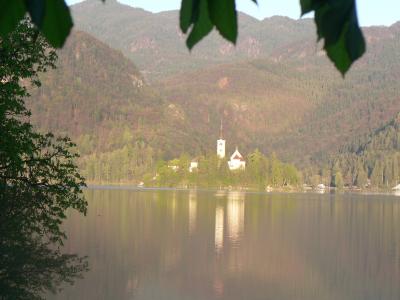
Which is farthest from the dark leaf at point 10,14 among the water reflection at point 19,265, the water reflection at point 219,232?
the water reflection at point 219,232

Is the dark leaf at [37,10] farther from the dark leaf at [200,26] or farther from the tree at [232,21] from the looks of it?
the dark leaf at [200,26]

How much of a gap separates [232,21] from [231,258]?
39.1m

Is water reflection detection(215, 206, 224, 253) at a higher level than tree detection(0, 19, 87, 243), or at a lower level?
lower

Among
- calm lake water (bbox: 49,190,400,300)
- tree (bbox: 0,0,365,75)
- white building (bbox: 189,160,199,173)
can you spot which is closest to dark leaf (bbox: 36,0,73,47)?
tree (bbox: 0,0,365,75)

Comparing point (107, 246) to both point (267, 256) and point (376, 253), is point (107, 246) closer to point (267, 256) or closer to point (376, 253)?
point (267, 256)

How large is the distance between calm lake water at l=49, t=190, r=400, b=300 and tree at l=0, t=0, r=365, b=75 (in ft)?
84.8

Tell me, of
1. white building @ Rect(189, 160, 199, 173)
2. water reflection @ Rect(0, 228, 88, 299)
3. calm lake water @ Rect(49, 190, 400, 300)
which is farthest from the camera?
white building @ Rect(189, 160, 199, 173)

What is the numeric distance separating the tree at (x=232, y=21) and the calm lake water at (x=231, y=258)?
2584cm

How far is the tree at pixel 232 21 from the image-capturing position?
1.12 meters

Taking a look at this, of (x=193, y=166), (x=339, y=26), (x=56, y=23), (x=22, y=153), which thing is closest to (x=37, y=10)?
(x=56, y=23)

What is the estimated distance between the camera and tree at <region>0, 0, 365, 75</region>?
1122 mm

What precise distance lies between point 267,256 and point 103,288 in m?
15.4

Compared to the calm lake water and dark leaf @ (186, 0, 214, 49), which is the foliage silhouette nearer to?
the calm lake water

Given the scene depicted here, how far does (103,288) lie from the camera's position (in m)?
29.4
